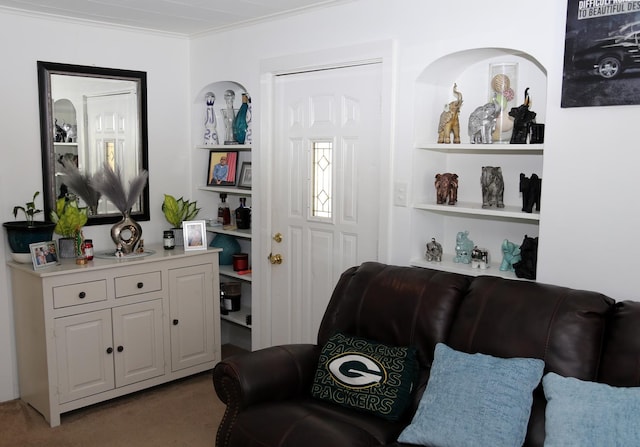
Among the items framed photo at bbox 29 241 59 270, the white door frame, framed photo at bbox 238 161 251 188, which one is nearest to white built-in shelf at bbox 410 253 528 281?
the white door frame

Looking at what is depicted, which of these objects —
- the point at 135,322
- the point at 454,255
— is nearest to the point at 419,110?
the point at 454,255

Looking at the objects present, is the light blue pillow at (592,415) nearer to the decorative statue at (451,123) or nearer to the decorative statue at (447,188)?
the decorative statue at (447,188)

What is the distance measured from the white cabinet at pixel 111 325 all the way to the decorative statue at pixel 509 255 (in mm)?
1923

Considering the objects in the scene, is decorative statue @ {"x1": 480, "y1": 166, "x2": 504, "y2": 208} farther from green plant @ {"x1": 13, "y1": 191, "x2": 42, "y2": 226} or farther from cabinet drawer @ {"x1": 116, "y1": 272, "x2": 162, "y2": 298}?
green plant @ {"x1": 13, "y1": 191, "x2": 42, "y2": 226}

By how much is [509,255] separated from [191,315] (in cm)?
207

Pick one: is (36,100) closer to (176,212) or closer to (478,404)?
(176,212)

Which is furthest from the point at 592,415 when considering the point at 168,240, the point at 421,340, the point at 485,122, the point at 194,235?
the point at 168,240

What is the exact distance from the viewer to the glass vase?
2.95 m

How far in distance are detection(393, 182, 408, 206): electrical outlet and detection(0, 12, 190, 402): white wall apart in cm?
188

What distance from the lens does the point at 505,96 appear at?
2.97m

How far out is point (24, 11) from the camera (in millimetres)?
3566

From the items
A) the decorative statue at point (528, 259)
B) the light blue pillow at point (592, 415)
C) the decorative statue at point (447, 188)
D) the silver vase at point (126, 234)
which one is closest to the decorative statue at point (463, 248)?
the decorative statue at point (447, 188)

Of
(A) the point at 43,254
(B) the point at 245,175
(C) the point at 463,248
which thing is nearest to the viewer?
(C) the point at 463,248

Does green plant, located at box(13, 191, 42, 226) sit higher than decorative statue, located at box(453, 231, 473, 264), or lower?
higher
